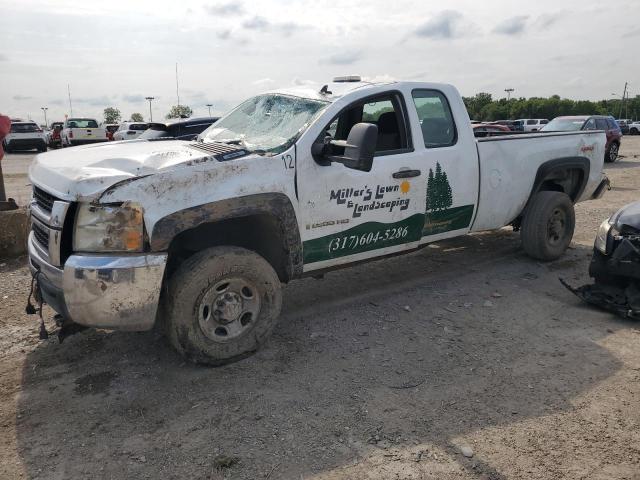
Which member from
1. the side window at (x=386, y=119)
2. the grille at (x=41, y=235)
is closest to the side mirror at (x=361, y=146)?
the side window at (x=386, y=119)

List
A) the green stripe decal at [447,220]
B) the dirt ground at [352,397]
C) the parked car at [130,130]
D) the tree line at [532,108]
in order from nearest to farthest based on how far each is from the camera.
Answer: the dirt ground at [352,397], the green stripe decal at [447,220], the parked car at [130,130], the tree line at [532,108]

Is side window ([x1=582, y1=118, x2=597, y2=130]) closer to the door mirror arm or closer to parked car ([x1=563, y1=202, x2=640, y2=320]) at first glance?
parked car ([x1=563, y1=202, x2=640, y2=320])

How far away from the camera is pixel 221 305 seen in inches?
142

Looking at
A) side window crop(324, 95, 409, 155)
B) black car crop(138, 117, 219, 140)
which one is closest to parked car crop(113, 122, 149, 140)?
black car crop(138, 117, 219, 140)

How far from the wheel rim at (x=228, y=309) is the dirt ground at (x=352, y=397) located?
273mm

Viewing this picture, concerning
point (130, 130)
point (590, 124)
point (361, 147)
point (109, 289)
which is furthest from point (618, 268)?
point (130, 130)

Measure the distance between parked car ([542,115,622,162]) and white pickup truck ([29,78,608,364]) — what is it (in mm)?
11376

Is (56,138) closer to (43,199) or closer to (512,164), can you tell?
(43,199)

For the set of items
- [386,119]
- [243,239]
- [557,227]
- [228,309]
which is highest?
[386,119]

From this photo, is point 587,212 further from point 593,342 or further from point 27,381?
point 27,381

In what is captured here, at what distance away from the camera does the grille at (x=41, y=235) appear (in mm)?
3449

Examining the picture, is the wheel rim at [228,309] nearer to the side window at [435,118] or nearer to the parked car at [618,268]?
the side window at [435,118]

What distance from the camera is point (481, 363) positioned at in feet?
12.3

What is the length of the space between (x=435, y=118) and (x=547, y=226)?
2.06 m
